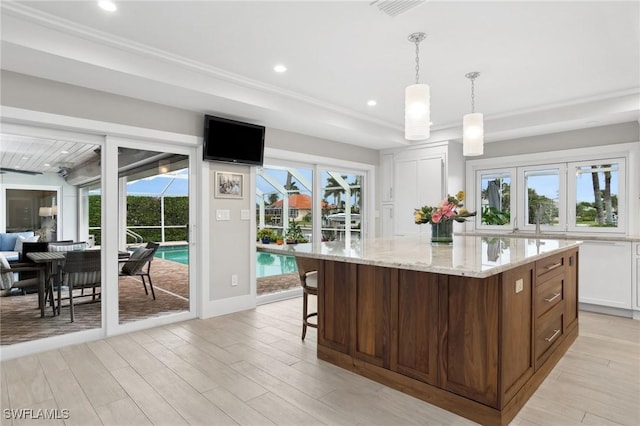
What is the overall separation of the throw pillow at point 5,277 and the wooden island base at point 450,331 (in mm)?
2678

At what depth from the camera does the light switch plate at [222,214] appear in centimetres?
421

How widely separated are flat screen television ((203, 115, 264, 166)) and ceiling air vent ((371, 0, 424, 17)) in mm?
2269

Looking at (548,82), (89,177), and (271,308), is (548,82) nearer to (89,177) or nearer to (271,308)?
(271,308)

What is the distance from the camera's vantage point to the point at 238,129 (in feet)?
13.9

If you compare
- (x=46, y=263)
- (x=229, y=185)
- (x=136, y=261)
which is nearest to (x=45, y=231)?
(x=46, y=263)

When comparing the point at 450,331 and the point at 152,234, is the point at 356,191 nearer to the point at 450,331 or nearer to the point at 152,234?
the point at 152,234

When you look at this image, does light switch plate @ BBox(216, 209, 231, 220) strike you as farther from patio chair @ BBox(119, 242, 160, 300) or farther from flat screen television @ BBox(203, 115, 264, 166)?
patio chair @ BBox(119, 242, 160, 300)

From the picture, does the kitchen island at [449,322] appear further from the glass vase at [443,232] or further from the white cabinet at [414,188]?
the white cabinet at [414,188]

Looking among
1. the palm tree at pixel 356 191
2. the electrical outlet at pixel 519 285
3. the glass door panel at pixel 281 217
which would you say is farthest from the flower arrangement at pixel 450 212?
the palm tree at pixel 356 191

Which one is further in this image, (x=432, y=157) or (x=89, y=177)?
(x=432, y=157)

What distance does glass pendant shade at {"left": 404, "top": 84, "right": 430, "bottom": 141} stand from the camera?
8.67 ft

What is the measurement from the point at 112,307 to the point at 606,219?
5812 millimetres

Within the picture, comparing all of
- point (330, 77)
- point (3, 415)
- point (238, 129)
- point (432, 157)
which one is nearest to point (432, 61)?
point (330, 77)

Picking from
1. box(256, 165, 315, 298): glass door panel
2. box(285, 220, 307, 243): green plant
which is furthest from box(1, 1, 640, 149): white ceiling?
box(285, 220, 307, 243): green plant
